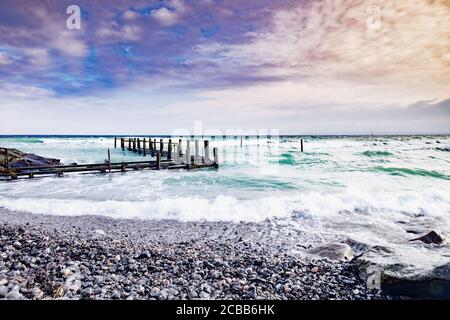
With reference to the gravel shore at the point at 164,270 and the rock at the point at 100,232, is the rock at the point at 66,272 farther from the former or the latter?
the rock at the point at 100,232

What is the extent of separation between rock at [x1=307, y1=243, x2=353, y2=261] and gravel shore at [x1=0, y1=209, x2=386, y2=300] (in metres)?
0.21

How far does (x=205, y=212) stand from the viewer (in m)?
7.09

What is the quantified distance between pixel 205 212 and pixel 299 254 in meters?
3.27

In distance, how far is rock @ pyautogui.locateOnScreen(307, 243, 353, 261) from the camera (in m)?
3.89

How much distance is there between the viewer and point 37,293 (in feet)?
8.72

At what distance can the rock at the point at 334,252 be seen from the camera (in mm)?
3887

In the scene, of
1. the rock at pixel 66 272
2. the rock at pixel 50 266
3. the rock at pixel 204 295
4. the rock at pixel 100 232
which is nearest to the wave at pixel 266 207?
the rock at pixel 100 232

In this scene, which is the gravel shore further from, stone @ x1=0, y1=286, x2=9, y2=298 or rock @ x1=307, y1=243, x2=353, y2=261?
rock @ x1=307, y1=243, x2=353, y2=261

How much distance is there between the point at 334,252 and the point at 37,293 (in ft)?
11.5

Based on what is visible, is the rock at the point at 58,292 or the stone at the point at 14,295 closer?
the stone at the point at 14,295

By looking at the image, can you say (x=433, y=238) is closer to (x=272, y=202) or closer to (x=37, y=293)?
(x=272, y=202)

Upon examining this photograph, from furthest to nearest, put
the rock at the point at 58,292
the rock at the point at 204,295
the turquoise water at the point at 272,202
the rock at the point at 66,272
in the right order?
the turquoise water at the point at 272,202, the rock at the point at 66,272, the rock at the point at 204,295, the rock at the point at 58,292

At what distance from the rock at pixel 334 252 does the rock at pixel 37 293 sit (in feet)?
10.8

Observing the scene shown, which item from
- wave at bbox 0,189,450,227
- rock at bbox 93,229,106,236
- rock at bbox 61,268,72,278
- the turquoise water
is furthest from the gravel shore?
wave at bbox 0,189,450,227
